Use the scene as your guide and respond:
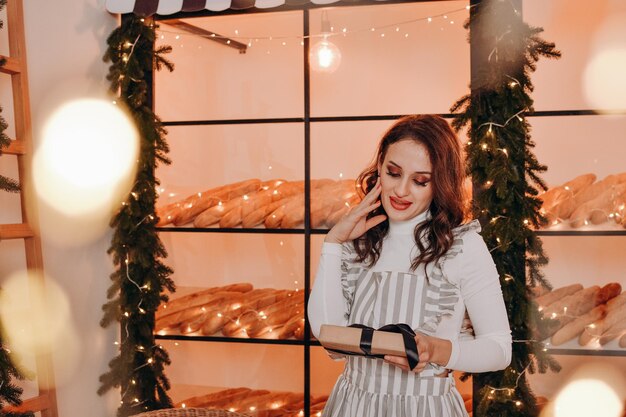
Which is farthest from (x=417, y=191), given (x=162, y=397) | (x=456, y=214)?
(x=162, y=397)

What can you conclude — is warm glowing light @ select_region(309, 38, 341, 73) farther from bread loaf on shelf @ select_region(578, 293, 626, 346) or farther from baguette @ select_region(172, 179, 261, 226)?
bread loaf on shelf @ select_region(578, 293, 626, 346)

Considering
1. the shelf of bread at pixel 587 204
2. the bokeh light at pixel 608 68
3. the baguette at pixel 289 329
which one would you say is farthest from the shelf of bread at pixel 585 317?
the baguette at pixel 289 329

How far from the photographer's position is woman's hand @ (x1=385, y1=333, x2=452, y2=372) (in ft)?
5.01

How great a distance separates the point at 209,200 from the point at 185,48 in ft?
2.37

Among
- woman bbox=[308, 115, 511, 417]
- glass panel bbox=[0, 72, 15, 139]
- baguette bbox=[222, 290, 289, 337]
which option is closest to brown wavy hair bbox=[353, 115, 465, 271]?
woman bbox=[308, 115, 511, 417]

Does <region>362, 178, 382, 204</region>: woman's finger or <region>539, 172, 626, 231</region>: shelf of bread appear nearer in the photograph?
<region>362, 178, 382, 204</region>: woman's finger

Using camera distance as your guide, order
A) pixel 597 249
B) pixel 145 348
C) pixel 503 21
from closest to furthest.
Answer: pixel 503 21 < pixel 597 249 < pixel 145 348

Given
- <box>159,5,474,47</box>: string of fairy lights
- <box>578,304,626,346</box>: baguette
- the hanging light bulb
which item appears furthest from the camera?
the hanging light bulb

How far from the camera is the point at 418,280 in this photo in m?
1.75

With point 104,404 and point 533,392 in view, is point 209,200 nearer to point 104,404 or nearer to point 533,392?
point 104,404

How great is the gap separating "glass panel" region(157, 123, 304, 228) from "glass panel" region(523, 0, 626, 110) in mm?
1109

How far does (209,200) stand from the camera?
10.2ft

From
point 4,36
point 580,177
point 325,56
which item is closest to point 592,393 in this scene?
point 580,177

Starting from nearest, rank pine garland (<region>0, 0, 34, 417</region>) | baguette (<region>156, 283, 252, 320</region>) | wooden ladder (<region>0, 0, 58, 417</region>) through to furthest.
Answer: pine garland (<region>0, 0, 34, 417</region>), wooden ladder (<region>0, 0, 58, 417</region>), baguette (<region>156, 283, 252, 320</region>)
